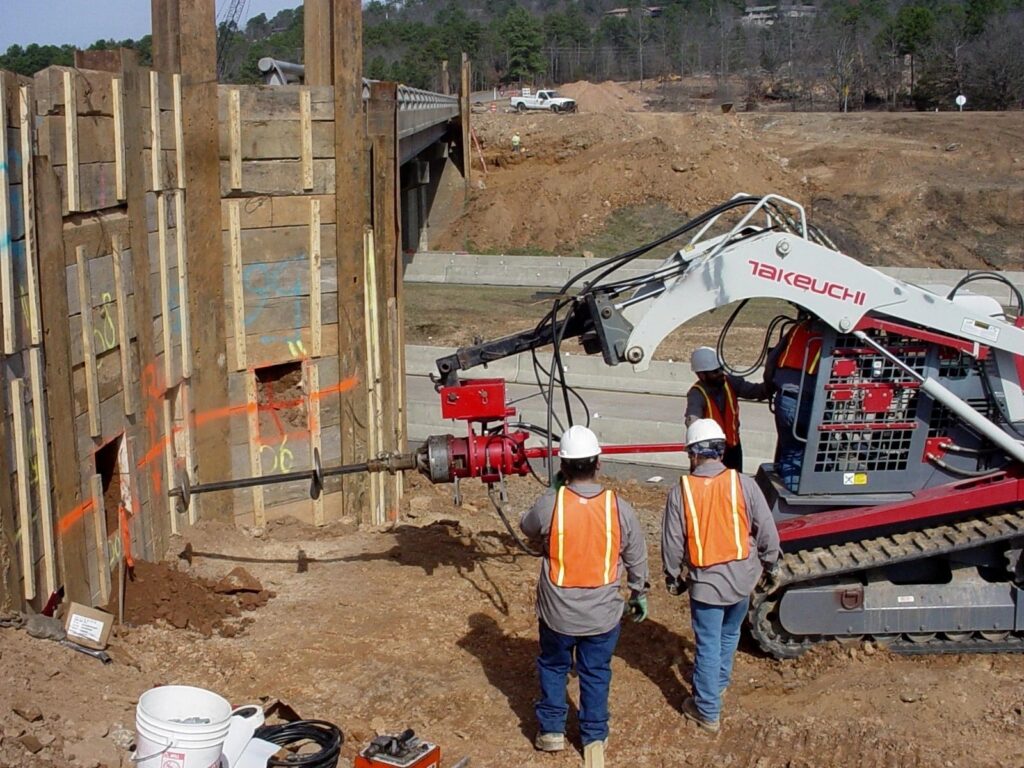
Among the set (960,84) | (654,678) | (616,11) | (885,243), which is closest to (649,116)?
(885,243)

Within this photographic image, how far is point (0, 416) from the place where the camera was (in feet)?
21.5

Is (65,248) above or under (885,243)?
above

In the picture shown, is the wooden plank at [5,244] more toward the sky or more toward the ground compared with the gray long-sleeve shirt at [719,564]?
more toward the sky

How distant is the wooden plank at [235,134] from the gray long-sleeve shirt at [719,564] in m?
5.17

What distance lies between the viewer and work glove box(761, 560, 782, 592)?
7.26 metres

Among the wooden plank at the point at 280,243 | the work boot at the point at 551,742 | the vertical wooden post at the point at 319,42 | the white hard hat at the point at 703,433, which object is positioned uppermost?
the vertical wooden post at the point at 319,42

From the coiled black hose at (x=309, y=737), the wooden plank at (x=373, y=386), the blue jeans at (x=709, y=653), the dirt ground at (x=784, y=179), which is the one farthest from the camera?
the dirt ground at (x=784, y=179)

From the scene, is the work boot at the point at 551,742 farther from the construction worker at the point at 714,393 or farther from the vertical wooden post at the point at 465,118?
the vertical wooden post at the point at 465,118

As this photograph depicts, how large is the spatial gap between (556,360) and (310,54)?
14.2 feet

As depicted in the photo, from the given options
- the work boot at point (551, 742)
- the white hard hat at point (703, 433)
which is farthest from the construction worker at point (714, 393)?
the work boot at point (551, 742)

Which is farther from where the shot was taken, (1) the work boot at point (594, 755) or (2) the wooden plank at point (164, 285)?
(2) the wooden plank at point (164, 285)

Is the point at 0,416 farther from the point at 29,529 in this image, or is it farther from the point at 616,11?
the point at 616,11

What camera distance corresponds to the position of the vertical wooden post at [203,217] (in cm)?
989

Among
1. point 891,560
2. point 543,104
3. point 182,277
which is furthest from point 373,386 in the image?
point 543,104
